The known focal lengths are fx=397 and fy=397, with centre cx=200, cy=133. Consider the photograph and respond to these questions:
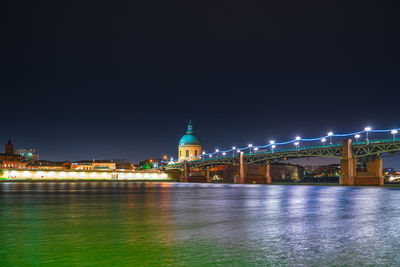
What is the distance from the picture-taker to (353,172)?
93.5 metres

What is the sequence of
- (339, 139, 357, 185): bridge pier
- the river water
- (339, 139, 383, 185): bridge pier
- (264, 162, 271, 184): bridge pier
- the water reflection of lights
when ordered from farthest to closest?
1. the water reflection of lights
2. (264, 162, 271, 184): bridge pier
3. (339, 139, 383, 185): bridge pier
4. (339, 139, 357, 185): bridge pier
5. the river water

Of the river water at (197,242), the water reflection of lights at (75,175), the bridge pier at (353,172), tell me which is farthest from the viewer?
the water reflection of lights at (75,175)

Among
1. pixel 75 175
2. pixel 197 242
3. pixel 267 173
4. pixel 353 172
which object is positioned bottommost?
pixel 75 175

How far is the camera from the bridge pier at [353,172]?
91938mm

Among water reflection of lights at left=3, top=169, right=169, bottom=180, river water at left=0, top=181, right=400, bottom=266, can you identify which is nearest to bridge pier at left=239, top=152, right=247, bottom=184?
water reflection of lights at left=3, top=169, right=169, bottom=180

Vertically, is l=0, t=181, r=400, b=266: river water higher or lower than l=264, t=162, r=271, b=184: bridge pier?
higher

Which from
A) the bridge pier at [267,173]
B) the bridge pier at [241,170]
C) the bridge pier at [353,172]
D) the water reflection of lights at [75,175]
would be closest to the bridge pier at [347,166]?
the bridge pier at [353,172]

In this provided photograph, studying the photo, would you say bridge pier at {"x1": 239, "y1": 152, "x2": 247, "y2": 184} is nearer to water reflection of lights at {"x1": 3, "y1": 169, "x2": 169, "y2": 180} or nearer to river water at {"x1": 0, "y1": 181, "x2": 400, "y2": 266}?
water reflection of lights at {"x1": 3, "y1": 169, "x2": 169, "y2": 180}

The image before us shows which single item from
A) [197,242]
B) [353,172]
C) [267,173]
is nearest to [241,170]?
[267,173]

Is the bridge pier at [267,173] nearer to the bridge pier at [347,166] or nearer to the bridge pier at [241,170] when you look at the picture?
the bridge pier at [241,170]

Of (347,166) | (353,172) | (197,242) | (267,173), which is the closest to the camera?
(197,242)

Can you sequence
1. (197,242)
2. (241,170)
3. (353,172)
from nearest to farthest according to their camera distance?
(197,242), (353,172), (241,170)

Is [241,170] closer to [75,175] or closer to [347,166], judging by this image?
[347,166]

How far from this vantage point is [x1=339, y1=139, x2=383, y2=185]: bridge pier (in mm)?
91938
